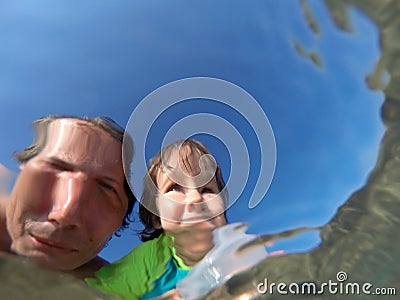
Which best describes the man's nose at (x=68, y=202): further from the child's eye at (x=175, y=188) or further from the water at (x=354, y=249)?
the water at (x=354, y=249)

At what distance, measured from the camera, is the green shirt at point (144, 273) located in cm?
114

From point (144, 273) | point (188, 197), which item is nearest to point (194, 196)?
point (188, 197)

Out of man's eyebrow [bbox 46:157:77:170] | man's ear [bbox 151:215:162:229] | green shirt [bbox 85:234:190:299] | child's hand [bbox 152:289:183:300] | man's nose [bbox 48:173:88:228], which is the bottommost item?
child's hand [bbox 152:289:183:300]

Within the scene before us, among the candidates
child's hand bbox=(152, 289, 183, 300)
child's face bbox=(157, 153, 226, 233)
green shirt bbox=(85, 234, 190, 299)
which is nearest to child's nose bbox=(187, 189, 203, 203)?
child's face bbox=(157, 153, 226, 233)

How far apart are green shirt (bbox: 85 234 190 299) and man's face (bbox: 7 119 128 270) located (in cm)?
6

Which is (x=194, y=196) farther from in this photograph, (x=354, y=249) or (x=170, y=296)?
(x=354, y=249)

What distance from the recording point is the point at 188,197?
125cm

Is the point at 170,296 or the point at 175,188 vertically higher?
the point at 175,188

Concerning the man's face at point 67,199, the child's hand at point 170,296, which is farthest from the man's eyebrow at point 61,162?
the child's hand at point 170,296

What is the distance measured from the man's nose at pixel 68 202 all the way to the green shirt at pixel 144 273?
15 centimetres

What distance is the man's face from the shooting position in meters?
1.09

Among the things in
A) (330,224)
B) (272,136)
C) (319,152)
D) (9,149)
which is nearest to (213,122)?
(272,136)

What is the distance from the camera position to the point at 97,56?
130 cm

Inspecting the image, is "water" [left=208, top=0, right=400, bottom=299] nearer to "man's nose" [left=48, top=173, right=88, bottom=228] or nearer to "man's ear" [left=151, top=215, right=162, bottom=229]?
"man's ear" [left=151, top=215, right=162, bottom=229]
